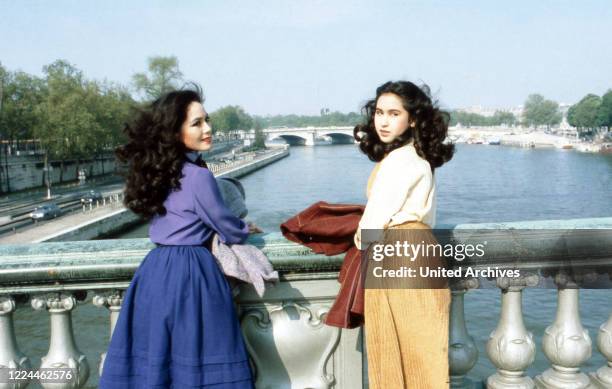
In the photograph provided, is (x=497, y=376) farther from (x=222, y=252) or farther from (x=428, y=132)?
(x=222, y=252)

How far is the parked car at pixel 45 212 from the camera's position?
2252 centimetres

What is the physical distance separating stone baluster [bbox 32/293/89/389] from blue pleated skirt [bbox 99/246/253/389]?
0.13 meters

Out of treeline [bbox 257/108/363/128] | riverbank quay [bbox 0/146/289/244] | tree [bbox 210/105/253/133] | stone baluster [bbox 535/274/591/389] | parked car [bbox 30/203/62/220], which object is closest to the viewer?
stone baluster [bbox 535/274/591/389]

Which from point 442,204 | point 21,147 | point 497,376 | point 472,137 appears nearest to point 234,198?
point 497,376

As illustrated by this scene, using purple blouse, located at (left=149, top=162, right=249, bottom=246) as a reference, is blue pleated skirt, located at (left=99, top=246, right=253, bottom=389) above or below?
below

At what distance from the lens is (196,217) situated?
1.93 m

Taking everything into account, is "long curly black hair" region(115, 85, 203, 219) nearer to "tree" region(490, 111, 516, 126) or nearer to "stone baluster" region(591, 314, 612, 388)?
"stone baluster" region(591, 314, 612, 388)

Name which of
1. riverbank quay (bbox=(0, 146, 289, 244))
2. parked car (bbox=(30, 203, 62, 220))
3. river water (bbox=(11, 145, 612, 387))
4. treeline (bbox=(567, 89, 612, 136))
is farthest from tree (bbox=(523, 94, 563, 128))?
parked car (bbox=(30, 203, 62, 220))

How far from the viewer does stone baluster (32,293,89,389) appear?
192 centimetres

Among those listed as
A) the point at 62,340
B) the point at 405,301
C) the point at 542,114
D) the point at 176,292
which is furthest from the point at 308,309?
the point at 542,114

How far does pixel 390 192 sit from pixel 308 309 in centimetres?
52

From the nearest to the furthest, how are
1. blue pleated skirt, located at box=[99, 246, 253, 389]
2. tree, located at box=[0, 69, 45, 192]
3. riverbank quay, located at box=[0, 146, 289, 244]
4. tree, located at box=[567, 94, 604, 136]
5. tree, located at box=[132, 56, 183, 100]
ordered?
blue pleated skirt, located at box=[99, 246, 253, 389], riverbank quay, located at box=[0, 146, 289, 244], tree, located at box=[0, 69, 45, 192], tree, located at box=[132, 56, 183, 100], tree, located at box=[567, 94, 604, 136]

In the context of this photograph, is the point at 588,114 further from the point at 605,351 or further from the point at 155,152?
the point at 155,152

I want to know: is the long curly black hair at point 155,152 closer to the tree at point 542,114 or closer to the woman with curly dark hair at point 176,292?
the woman with curly dark hair at point 176,292
